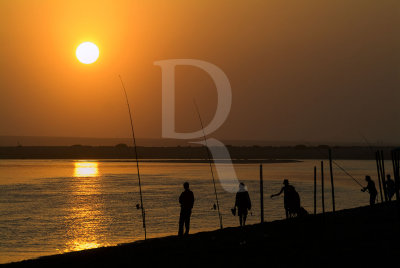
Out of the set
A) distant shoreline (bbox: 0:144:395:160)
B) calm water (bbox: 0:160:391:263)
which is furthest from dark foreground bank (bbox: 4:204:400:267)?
distant shoreline (bbox: 0:144:395:160)

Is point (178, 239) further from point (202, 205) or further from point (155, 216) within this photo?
point (202, 205)

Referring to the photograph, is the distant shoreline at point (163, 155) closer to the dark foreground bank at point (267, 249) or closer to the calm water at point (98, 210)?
the calm water at point (98, 210)

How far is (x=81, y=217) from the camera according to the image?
Result: 25266mm

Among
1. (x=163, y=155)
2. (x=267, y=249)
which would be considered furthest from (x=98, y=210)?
(x=163, y=155)

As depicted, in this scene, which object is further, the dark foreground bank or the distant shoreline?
the distant shoreline

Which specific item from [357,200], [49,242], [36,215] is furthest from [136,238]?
[357,200]

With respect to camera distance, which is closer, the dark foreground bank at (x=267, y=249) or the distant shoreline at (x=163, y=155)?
the dark foreground bank at (x=267, y=249)

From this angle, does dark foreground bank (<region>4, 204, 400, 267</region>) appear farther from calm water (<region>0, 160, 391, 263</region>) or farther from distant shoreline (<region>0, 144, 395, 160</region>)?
distant shoreline (<region>0, 144, 395, 160</region>)

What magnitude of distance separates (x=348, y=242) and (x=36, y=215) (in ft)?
47.7

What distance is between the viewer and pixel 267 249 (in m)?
14.3

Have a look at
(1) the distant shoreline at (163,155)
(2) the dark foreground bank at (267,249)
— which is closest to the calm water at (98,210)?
(2) the dark foreground bank at (267,249)

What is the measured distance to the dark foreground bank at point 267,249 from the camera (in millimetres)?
12648

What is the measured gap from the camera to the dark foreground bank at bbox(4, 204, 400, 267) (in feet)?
41.5

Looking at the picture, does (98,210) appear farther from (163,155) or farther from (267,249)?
(163,155)
